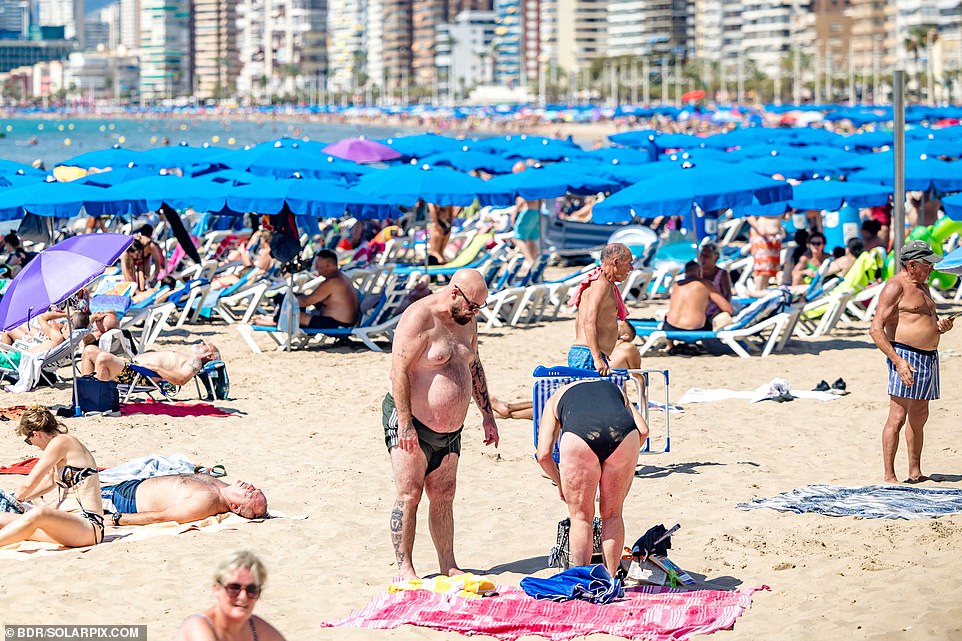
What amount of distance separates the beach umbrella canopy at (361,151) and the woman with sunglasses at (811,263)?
8320mm

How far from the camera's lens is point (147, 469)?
6.96 metres

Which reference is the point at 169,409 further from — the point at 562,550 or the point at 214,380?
the point at 562,550

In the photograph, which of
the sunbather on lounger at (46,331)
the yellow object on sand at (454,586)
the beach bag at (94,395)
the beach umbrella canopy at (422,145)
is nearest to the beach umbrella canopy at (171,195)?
the sunbather on lounger at (46,331)

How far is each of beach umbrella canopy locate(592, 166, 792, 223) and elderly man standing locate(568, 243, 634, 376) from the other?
14.2ft

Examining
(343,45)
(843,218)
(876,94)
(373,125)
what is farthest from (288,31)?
(843,218)

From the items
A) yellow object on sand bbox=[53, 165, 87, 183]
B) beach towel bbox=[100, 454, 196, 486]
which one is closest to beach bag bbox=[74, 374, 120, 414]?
beach towel bbox=[100, 454, 196, 486]

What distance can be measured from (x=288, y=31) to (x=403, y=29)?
62.1ft

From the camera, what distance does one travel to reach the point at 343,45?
639 feet

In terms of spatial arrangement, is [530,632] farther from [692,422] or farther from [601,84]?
[601,84]

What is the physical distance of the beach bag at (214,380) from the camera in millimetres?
9312

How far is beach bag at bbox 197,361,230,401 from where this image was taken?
9312 mm

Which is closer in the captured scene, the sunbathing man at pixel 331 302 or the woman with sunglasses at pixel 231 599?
the woman with sunglasses at pixel 231 599

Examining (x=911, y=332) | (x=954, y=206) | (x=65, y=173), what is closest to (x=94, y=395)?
(x=911, y=332)

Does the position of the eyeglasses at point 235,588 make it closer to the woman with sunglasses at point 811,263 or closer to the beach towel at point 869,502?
the beach towel at point 869,502
